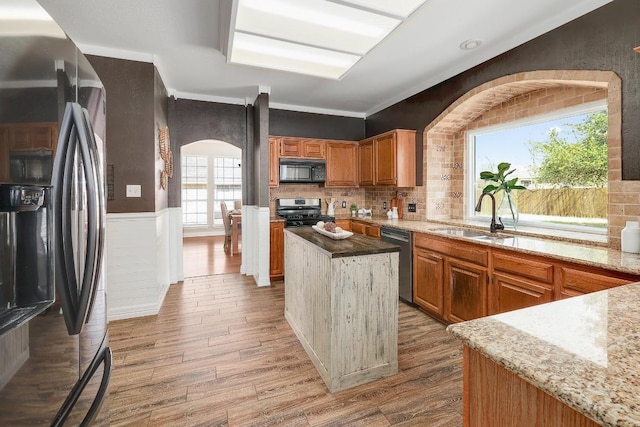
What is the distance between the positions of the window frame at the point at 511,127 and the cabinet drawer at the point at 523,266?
0.93 m

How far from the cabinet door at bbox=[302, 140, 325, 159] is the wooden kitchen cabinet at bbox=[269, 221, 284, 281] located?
1.23 meters

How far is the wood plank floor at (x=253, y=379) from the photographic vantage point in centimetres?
176

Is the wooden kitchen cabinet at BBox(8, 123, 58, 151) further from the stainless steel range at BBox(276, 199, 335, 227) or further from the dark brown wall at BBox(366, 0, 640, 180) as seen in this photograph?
the stainless steel range at BBox(276, 199, 335, 227)

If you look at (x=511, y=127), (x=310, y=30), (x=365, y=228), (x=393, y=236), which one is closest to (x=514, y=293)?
(x=393, y=236)

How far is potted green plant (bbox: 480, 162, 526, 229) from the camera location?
2.95 metres

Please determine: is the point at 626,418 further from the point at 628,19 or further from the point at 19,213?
the point at 628,19

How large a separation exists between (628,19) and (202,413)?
3.74 m

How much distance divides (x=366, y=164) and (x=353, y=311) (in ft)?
10.9

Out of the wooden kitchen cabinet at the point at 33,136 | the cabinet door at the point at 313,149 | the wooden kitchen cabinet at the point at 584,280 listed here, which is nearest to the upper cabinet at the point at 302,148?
the cabinet door at the point at 313,149

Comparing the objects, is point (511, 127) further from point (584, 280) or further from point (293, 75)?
point (293, 75)

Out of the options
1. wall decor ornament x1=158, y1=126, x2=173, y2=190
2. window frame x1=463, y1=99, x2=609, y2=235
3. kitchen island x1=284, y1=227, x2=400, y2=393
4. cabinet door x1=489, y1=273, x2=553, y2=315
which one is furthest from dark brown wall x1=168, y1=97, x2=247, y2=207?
cabinet door x1=489, y1=273, x2=553, y2=315

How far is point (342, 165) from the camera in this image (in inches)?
201

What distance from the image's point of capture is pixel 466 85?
11.0 feet

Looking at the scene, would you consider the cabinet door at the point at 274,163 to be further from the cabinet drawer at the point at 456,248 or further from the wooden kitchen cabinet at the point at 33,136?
the wooden kitchen cabinet at the point at 33,136
